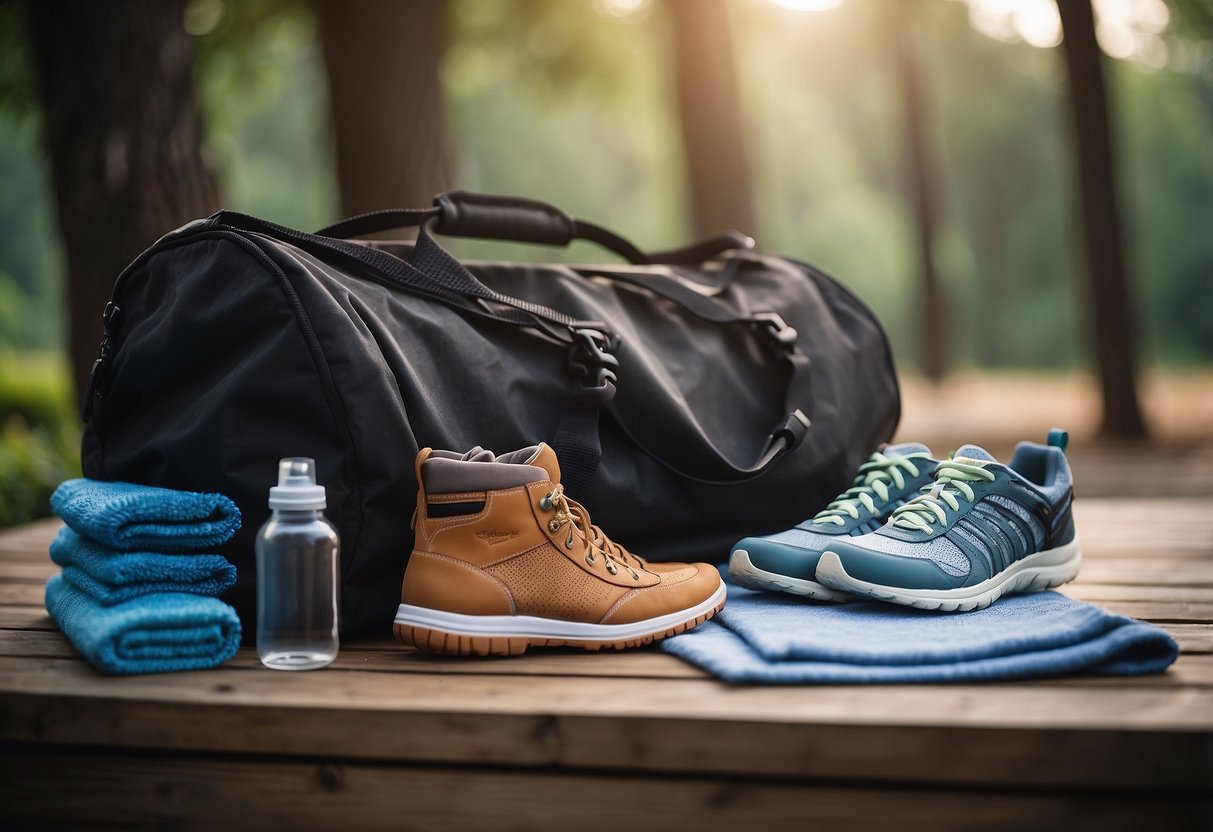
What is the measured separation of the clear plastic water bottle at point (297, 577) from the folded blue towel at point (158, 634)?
0.06m

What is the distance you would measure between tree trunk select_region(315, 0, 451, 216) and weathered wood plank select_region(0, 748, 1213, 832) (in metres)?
3.18

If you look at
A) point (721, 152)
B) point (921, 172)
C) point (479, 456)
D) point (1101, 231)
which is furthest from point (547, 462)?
point (921, 172)

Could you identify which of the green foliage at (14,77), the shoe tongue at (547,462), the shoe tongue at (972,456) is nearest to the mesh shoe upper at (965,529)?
the shoe tongue at (972,456)

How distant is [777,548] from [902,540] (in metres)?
0.20

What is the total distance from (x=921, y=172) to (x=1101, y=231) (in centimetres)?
560

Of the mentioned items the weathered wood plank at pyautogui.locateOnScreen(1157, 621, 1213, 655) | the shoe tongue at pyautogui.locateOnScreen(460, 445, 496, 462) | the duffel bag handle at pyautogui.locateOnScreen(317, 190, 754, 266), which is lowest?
the weathered wood plank at pyautogui.locateOnScreen(1157, 621, 1213, 655)

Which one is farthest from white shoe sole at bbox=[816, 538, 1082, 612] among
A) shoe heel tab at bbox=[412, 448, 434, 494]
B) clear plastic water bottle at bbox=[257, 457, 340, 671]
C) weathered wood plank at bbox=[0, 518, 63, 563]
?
weathered wood plank at bbox=[0, 518, 63, 563]

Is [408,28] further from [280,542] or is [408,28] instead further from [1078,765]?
[1078,765]

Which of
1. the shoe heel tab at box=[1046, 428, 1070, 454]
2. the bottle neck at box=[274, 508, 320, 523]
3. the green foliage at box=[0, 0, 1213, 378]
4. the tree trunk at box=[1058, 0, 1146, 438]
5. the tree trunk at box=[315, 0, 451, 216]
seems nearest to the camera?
the bottle neck at box=[274, 508, 320, 523]

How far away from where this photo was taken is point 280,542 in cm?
140

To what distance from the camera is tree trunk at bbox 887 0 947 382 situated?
410 inches

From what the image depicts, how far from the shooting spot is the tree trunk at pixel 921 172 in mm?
10406

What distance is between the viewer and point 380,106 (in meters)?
4.23

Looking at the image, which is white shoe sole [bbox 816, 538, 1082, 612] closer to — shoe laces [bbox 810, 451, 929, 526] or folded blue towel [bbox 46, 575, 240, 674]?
shoe laces [bbox 810, 451, 929, 526]
